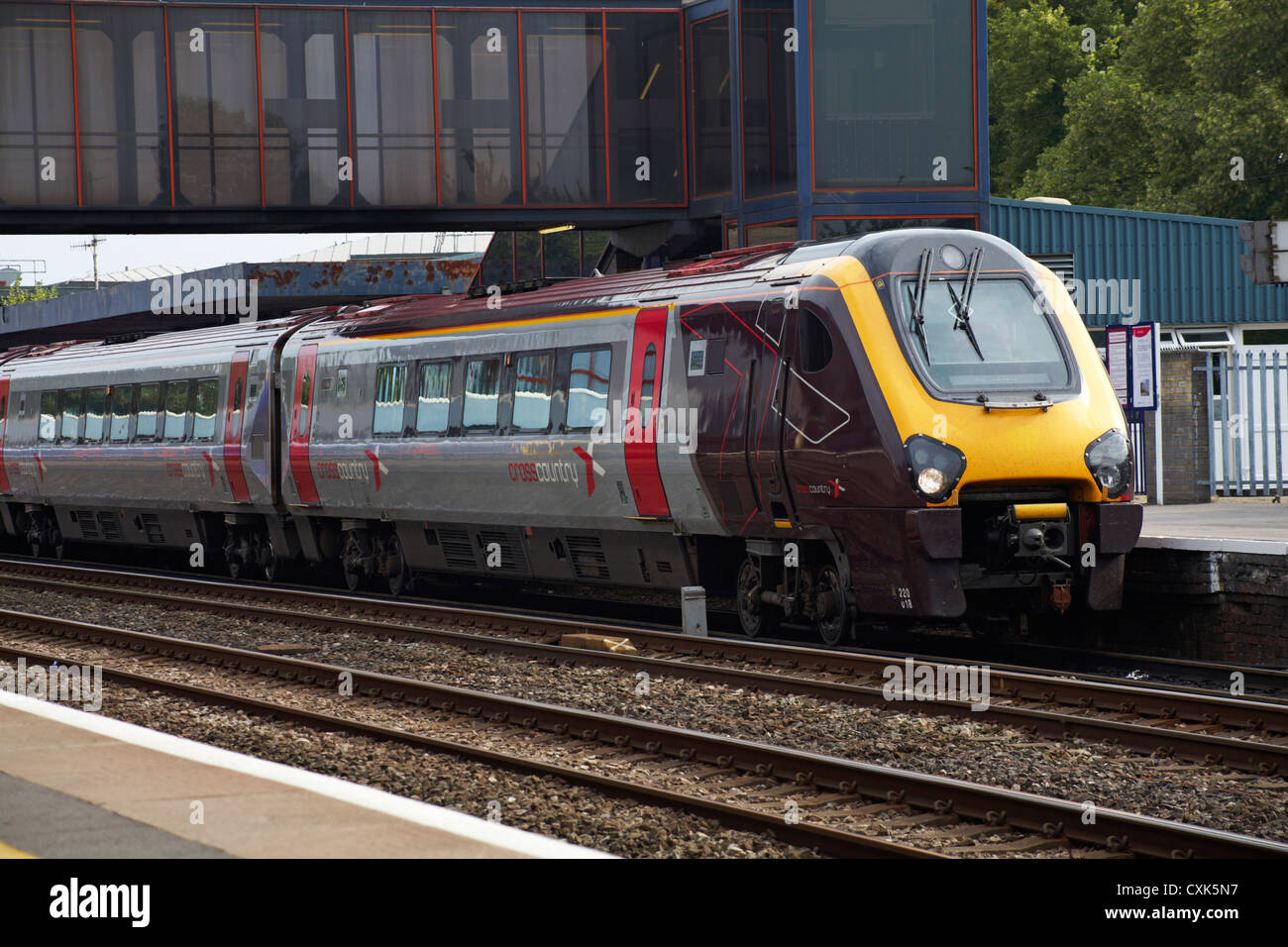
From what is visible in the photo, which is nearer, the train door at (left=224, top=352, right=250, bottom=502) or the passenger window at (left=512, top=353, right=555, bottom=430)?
the passenger window at (left=512, top=353, right=555, bottom=430)

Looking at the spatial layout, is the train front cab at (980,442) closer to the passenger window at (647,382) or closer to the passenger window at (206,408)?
the passenger window at (647,382)

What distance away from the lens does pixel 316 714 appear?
10797 mm

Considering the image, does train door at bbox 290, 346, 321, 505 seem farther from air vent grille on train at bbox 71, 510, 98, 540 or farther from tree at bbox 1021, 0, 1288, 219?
tree at bbox 1021, 0, 1288, 219

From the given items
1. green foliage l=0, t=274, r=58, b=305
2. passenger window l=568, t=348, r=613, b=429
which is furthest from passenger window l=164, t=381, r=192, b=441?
green foliage l=0, t=274, r=58, b=305

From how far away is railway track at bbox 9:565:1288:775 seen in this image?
9250 millimetres

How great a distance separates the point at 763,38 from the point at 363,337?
9932 mm

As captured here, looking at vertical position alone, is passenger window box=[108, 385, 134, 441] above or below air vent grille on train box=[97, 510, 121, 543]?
above

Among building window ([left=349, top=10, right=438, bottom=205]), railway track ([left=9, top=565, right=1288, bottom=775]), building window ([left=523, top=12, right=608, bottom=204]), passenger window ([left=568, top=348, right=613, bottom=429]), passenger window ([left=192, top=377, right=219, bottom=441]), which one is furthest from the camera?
building window ([left=523, top=12, right=608, bottom=204])

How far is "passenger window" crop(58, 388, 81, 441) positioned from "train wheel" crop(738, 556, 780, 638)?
599 inches

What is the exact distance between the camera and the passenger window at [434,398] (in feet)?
58.3

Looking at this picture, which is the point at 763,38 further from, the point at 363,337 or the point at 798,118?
the point at 363,337

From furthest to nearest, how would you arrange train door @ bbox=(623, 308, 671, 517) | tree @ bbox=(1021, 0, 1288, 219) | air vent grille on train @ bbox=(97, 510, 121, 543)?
1. tree @ bbox=(1021, 0, 1288, 219)
2. air vent grille on train @ bbox=(97, 510, 121, 543)
3. train door @ bbox=(623, 308, 671, 517)

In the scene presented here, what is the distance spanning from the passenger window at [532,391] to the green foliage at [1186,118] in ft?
112

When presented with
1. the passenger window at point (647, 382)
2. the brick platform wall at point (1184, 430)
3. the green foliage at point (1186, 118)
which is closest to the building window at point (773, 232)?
the brick platform wall at point (1184, 430)
